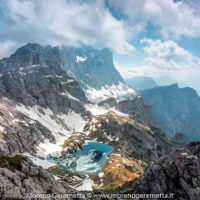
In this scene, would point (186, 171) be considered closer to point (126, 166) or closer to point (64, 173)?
point (64, 173)

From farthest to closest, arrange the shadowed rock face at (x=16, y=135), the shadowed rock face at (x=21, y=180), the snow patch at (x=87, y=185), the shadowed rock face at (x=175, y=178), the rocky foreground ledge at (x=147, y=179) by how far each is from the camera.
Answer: the shadowed rock face at (x=16, y=135) < the snow patch at (x=87, y=185) < the shadowed rock face at (x=175, y=178) < the rocky foreground ledge at (x=147, y=179) < the shadowed rock face at (x=21, y=180)

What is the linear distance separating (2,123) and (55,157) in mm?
69023

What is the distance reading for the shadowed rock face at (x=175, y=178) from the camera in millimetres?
36459

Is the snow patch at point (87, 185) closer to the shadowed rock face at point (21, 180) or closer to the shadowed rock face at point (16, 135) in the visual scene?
the shadowed rock face at point (16, 135)

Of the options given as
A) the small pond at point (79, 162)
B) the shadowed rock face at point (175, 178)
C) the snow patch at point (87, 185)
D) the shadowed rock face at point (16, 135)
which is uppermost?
the shadowed rock face at point (16, 135)

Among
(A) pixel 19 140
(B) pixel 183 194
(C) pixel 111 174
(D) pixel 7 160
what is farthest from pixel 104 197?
(A) pixel 19 140

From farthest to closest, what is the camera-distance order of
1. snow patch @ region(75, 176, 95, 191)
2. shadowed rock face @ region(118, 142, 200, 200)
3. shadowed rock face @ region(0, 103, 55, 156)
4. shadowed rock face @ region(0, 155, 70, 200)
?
shadowed rock face @ region(0, 103, 55, 156) → snow patch @ region(75, 176, 95, 191) → shadowed rock face @ region(118, 142, 200, 200) → shadowed rock face @ region(0, 155, 70, 200)

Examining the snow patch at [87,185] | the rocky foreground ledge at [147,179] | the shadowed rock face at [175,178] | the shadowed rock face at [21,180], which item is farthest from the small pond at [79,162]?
the shadowed rock face at [21,180]

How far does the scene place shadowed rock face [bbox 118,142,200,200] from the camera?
36.5 metres

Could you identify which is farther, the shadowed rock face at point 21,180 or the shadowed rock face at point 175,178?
the shadowed rock face at point 175,178


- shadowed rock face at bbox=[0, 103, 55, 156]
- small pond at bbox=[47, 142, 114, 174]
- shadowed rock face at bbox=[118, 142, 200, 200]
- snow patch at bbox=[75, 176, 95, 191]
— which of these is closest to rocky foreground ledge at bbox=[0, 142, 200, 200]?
shadowed rock face at bbox=[118, 142, 200, 200]

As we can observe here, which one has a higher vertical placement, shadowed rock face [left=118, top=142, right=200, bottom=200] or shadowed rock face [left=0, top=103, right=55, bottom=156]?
shadowed rock face [left=0, top=103, right=55, bottom=156]

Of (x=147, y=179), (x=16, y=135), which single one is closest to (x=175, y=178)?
(x=147, y=179)

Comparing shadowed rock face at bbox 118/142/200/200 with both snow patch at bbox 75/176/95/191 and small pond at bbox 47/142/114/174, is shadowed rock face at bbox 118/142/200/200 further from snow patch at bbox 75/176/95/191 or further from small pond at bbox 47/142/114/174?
small pond at bbox 47/142/114/174
